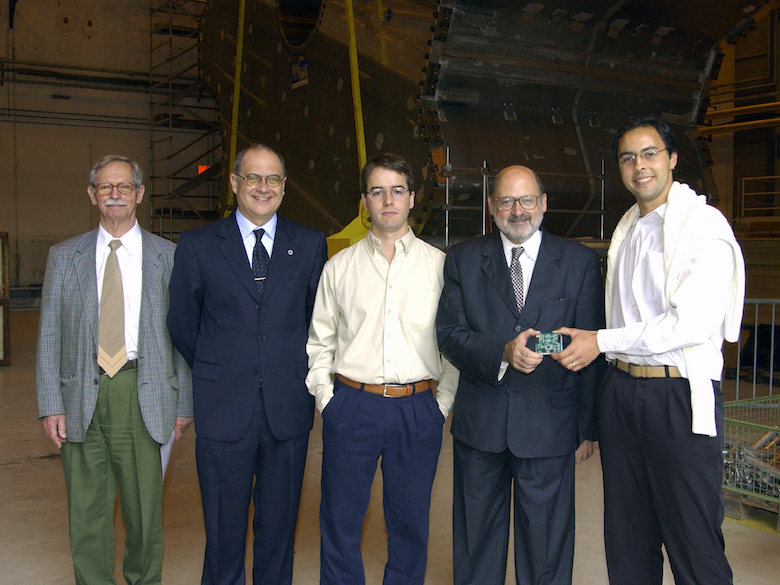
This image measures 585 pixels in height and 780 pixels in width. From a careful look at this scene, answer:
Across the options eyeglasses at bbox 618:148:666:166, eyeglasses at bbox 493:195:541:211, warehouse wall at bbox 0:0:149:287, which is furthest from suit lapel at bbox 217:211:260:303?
warehouse wall at bbox 0:0:149:287

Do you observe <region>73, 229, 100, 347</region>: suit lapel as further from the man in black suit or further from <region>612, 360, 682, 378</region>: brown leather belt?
<region>612, 360, 682, 378</region>: brown leather belt

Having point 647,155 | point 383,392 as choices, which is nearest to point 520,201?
point 647,155

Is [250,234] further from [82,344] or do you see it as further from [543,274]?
[543,274]

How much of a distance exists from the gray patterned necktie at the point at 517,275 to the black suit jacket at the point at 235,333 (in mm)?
864

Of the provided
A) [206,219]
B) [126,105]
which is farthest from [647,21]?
[126,105]

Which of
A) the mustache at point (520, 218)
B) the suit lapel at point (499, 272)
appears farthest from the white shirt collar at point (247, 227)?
the mustache at point (520, 218)

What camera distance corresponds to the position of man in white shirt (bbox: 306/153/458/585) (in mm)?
2619

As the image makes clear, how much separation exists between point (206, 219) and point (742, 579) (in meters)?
13.3

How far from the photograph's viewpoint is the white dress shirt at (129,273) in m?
2.76

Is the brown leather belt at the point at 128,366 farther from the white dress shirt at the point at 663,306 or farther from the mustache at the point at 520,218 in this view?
the white dress shirt at the point at 663,306

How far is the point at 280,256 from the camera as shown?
110 inches

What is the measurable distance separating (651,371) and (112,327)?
6.63 ft

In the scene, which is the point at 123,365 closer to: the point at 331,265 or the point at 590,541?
the point at 331,265

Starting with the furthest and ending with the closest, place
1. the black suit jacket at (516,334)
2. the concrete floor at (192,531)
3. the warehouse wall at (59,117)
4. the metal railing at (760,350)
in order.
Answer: the warehouse wall at (59,117) → the metal railing at (760,350) → the concrete floor at (192,531) → the black suit jacket at (516,334)
